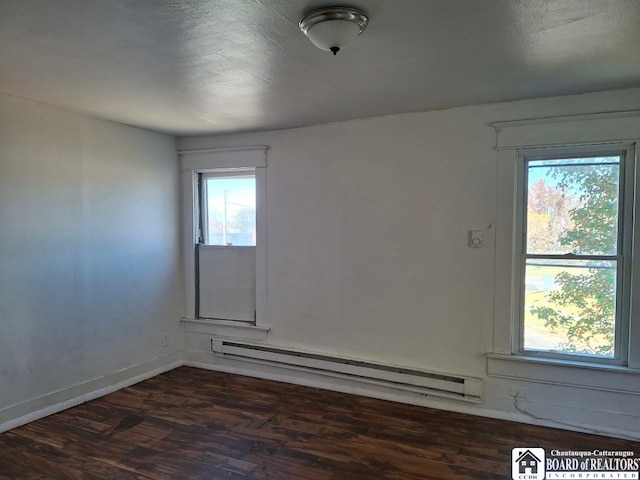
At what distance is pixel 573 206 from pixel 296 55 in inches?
85.8

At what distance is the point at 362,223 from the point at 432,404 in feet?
5.12

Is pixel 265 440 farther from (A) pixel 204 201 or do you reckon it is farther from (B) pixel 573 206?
(B) pixel 573 206

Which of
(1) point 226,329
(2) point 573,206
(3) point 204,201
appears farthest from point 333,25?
(1) point 226,329

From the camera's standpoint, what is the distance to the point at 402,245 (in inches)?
132

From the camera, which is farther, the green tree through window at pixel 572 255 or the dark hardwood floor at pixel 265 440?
the green tree through window at pixel 572 255

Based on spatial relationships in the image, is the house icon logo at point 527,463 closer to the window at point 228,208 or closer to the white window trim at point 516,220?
the white window trim at point 516,220

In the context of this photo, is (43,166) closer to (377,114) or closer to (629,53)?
(377,114)

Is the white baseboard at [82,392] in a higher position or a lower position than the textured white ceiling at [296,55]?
lower

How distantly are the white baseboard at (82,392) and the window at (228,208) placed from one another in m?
1.31

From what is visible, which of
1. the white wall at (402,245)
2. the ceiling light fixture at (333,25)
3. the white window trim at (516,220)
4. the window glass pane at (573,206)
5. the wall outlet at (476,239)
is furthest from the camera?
the wall outlet at (476,239)

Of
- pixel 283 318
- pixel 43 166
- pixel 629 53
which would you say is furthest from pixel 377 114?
pixel 43 166

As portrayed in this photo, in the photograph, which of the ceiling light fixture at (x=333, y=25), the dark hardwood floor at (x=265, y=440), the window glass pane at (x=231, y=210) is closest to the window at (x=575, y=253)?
the dark hardwood floor at (x=265, y=440)

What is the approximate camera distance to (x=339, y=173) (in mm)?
3588

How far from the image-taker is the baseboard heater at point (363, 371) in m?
3.16
